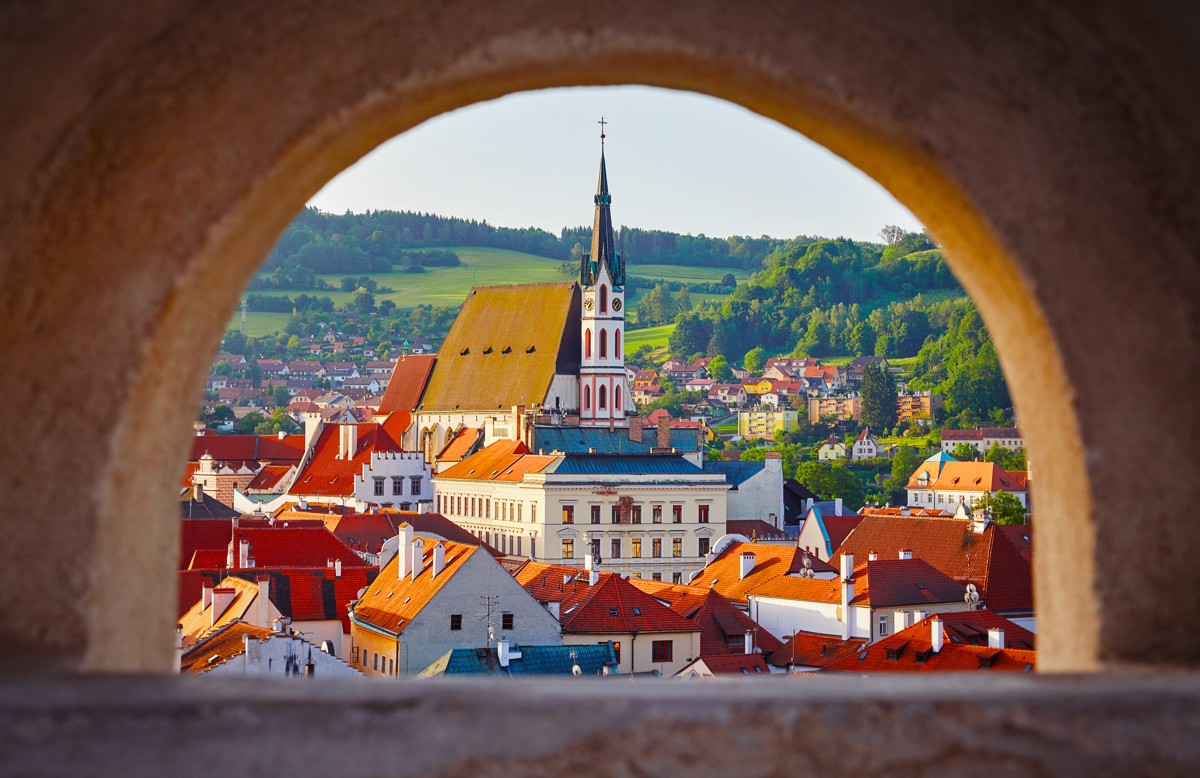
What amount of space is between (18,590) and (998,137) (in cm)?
182

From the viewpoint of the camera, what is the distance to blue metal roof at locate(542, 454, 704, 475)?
6344cm

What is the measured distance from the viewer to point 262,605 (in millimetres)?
32625

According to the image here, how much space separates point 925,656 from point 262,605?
13639mm

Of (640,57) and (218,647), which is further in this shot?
(218,647)

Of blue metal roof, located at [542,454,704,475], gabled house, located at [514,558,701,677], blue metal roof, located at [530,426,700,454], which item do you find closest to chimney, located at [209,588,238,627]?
gabled house, located at [514,558,701,677]

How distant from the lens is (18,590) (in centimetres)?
261

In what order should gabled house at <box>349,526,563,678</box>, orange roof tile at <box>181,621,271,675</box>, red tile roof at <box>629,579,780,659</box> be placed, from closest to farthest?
orange roof tile at <box>181,621,271,675</box>
gabled house at <box>349,526,563,678</box>
red tile roof at <box>629,579,780,659</box>

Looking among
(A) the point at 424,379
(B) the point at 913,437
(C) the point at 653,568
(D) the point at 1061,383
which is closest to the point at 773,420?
(B) the point at 913,437

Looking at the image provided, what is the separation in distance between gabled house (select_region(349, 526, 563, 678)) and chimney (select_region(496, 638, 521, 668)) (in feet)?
4.25

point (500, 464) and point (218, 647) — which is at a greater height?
point (500, 464)

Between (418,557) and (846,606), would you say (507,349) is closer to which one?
(418,557)

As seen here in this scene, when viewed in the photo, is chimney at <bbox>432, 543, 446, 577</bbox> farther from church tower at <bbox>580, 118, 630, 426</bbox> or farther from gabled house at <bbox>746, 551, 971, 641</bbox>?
church tower at <bbox>580, 118, 630, 426</bbox>

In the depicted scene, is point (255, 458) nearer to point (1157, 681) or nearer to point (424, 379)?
point (424, 379)

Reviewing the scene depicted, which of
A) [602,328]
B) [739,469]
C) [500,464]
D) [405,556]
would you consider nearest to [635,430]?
[739,469]
